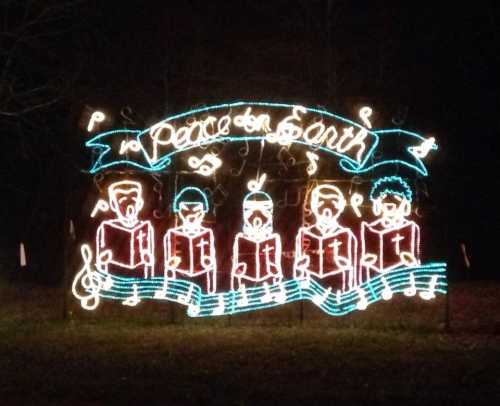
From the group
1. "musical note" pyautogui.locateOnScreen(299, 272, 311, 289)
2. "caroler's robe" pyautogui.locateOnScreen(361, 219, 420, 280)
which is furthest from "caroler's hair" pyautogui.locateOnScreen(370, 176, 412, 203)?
"musical note" pyautogui.locateOnScreen(299, 272, 311, 289)

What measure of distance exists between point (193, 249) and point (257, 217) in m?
1.13

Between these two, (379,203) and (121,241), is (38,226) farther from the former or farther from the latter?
(379,203)

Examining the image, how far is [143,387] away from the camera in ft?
34.7

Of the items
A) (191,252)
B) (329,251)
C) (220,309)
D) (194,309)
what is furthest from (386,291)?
(191,252)

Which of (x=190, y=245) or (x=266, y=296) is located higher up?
(x=190, y=245)

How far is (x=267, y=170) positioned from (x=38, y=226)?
38.5ft

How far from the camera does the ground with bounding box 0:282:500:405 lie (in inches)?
404

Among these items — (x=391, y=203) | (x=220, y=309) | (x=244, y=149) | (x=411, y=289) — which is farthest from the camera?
(x=244, y=149)

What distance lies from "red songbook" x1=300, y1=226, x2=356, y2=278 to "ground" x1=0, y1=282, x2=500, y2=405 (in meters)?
0.83

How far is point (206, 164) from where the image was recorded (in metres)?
15.9

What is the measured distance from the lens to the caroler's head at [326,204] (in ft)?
50.7

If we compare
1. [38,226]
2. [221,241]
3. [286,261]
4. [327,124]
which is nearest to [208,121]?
[327,124]

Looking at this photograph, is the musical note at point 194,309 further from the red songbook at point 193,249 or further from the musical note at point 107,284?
the musical note at point 107,284

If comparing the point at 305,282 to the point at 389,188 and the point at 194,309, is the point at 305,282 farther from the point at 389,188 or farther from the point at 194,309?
the point at 389,188
